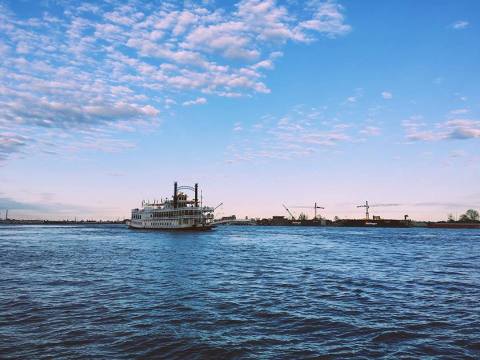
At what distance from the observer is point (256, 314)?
15.6m

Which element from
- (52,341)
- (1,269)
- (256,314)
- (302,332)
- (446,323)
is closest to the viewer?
(52,341)

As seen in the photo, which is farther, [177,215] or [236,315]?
[177,215]

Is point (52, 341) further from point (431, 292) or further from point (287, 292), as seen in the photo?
point (431, 292)

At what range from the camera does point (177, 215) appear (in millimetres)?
114500

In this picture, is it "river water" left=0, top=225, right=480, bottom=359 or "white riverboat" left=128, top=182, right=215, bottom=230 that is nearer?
"river water" left=0, top=225, right=480, bottom=359

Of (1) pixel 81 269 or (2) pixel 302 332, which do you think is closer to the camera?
(2) pixel 302 332

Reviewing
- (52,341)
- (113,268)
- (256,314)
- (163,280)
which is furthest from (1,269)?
(256,314)

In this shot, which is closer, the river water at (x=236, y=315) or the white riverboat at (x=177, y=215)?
the river water at (x=236, y=315)

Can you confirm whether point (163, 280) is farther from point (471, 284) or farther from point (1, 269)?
point (471, 284)

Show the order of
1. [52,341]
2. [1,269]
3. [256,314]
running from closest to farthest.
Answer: [52,341]
[256,314]
[1,269]

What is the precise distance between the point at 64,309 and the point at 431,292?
61.0ft

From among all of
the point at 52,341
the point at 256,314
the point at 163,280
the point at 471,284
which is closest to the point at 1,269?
the point at 163,280

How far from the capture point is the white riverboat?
111625mm

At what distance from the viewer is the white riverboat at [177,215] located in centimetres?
11162
